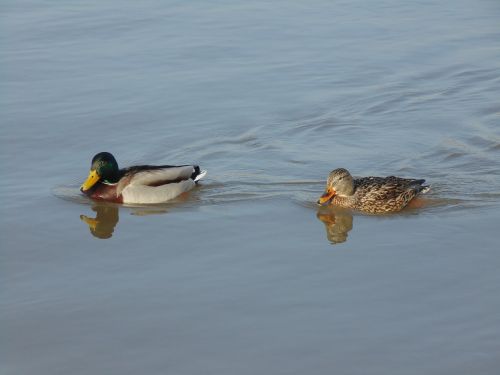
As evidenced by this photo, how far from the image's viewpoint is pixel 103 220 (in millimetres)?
11680

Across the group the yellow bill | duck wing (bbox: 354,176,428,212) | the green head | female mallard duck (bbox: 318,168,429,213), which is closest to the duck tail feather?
the green head

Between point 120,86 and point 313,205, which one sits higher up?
point 120,86

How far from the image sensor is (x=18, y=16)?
1975cm

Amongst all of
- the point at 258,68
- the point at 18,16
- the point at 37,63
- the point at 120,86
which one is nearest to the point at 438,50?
the point at 258,68

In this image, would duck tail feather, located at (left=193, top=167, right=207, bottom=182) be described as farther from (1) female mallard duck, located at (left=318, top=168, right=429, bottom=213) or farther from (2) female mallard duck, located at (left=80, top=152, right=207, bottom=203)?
(1) female mallard duck, located at (left=318, top=168, right=429, bottom=213)

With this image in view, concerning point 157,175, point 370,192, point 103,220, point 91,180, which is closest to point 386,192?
point 370,192

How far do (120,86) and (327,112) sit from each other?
→ 3.15 meters

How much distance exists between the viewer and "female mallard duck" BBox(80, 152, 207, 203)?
12367 millimetres

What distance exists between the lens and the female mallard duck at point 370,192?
456 inches

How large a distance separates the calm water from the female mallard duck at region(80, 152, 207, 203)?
17cm

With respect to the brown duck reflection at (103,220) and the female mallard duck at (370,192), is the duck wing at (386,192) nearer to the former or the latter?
the female mallard duck at (370,192)

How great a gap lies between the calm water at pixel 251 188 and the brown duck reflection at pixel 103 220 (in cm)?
4

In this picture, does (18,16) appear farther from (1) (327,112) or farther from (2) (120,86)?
(1) (327,112)

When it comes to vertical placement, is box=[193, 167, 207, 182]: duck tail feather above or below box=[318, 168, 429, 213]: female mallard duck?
above
